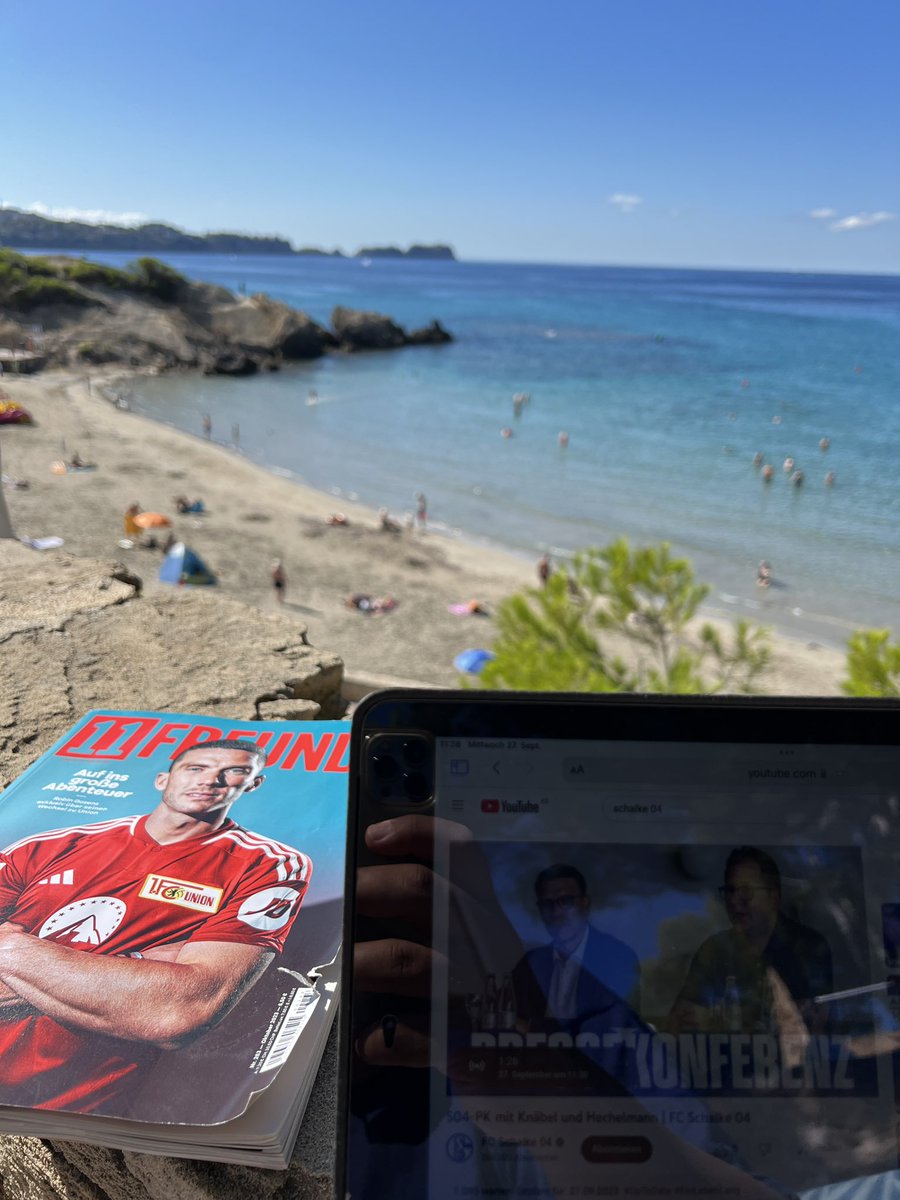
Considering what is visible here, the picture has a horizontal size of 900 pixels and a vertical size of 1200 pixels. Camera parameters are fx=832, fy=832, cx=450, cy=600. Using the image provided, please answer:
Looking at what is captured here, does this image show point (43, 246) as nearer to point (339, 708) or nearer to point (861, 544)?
point (861, 544)

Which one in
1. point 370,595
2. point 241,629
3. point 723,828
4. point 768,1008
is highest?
point 723,828

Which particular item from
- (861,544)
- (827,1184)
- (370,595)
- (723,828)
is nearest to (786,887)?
(723,828)

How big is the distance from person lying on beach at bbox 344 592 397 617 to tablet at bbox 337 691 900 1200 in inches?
546

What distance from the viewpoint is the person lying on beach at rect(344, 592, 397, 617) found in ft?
48.4

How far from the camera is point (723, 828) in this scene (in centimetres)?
80

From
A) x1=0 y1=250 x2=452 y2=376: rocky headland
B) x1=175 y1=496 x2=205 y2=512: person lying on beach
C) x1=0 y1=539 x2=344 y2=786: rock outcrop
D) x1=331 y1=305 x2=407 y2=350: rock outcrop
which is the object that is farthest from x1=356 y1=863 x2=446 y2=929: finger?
x1=331 y1=305 x2=407 y2=350: rock outcrop

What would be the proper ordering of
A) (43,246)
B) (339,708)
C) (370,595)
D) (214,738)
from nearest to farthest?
1. (214,738)
2. (339,708)
3. (370,595)
4. (43,246)

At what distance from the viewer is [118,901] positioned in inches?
38.7

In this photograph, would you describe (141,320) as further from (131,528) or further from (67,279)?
(131,528)

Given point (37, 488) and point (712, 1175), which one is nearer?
point (712, 1175)

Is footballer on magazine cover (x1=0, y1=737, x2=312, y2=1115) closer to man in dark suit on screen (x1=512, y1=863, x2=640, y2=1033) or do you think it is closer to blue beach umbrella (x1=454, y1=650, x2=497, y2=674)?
man in dark suit on screen (x1=512, y1=863, x2=640, y2=1033)

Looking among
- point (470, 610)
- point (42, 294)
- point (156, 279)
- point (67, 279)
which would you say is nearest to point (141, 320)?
point (67, 279)

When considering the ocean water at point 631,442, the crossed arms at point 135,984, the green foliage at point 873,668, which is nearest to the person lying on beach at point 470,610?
the ocean water at point 631,442

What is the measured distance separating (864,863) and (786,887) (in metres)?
0.08
